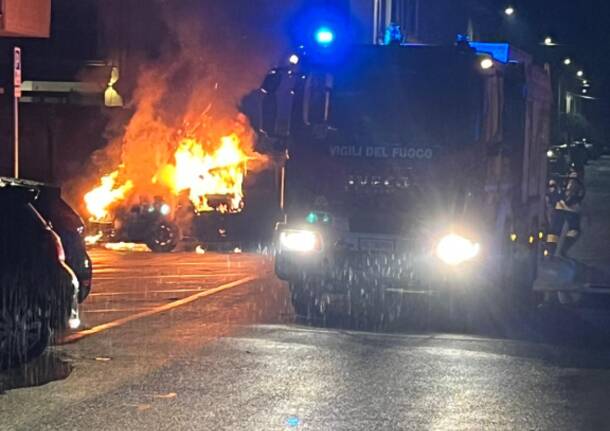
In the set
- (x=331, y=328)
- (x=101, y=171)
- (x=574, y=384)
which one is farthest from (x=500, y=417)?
(x=101, y=171)

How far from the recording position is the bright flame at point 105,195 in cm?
2189

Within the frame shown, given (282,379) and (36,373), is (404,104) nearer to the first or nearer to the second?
(282,379)

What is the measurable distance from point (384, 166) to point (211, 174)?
42.8 ft

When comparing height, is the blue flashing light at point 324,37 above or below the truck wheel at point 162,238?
above

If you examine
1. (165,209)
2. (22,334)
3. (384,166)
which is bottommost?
(22,334)

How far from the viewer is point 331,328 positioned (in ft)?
37.1

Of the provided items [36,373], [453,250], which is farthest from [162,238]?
[36,373]

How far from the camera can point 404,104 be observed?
463 inches

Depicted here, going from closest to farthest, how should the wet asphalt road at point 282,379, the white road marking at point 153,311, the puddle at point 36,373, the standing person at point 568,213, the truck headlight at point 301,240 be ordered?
the wet asphalt road at point 282,379
the puddle at point 36,373
the white road marking at point 153,311
the truck headlight at point 301,240
the standing person at point 568,213

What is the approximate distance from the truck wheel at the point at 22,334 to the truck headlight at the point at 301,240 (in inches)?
135

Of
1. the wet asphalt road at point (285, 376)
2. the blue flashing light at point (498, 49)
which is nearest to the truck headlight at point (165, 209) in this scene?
the wet asphalt road at point (285, 376)

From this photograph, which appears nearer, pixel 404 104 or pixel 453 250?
pixel 453 250

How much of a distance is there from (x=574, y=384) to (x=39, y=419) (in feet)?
13.6

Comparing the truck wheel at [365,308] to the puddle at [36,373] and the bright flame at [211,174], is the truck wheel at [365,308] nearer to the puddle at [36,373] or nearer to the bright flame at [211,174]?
the puddle at [36,373]
